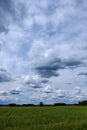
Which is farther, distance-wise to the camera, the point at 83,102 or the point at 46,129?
the point at 83,102

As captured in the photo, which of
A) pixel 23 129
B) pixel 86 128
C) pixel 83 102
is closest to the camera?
pixel 23 129

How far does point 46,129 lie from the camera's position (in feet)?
70.3

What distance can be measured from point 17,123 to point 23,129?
16.0 ft

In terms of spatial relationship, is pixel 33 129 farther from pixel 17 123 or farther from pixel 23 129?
pixel 17 123

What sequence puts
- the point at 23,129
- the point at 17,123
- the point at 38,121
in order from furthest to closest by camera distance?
the point at 38,121, the point at 17,123, the point at 23,129

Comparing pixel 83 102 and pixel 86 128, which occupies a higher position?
pixel 83 102

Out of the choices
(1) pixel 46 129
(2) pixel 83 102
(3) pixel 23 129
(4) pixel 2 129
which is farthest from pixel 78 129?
(2) pixel 83 102

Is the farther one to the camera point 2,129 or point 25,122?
point 25,122

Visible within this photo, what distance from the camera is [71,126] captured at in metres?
22.7

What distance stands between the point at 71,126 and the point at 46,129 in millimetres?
2351

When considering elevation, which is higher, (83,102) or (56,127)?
(83,102)

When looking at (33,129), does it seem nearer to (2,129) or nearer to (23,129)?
(23,129)

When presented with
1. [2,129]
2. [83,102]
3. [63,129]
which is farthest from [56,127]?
[83,102]

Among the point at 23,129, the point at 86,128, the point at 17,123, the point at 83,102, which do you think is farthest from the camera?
the point at 83,102
